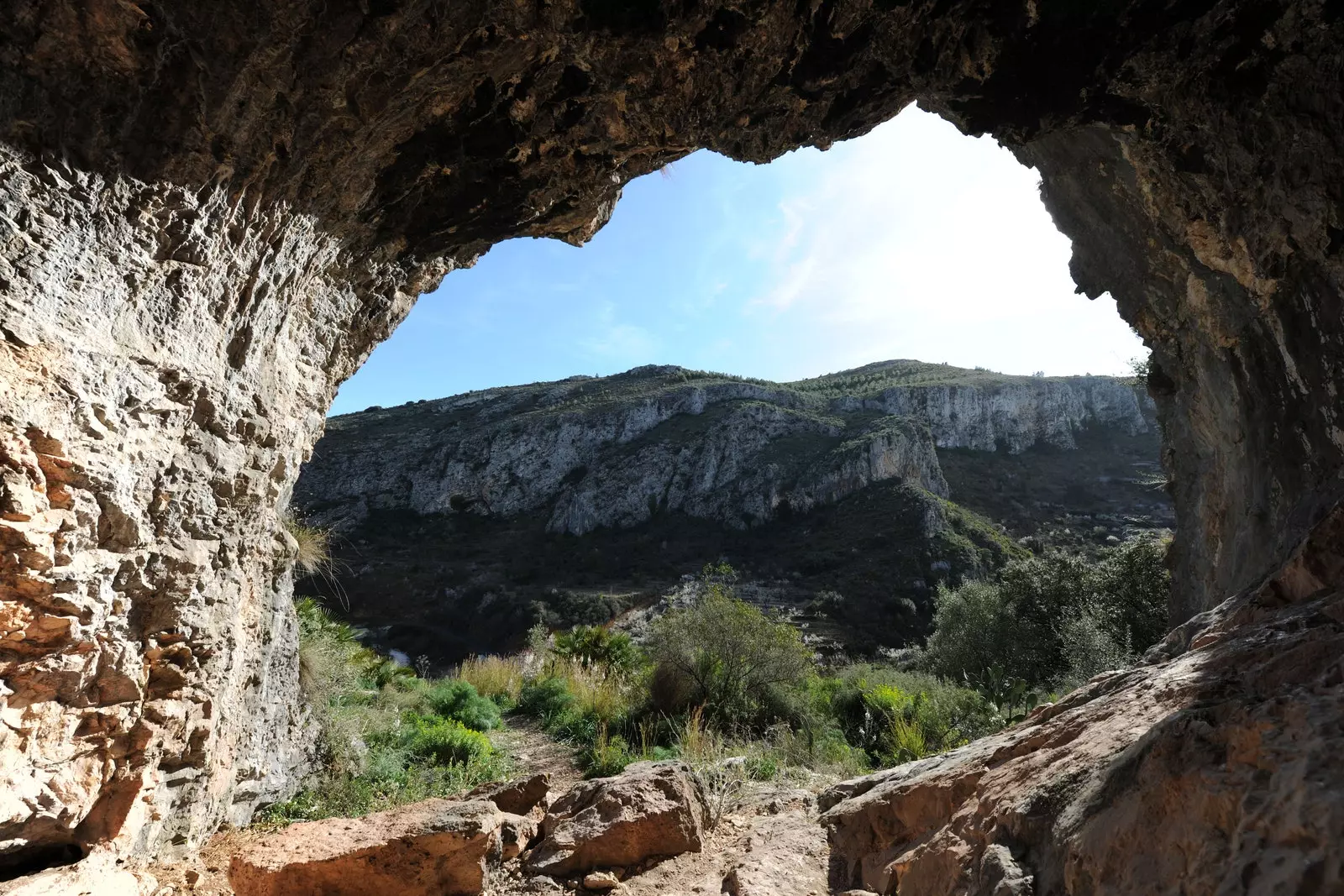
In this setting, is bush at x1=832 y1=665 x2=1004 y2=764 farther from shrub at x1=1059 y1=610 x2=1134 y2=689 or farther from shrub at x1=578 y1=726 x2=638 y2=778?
shrub at x1=578 y1=726 x2=638 y2=778

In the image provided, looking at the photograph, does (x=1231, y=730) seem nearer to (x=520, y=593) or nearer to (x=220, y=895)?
(x=220, y=895)

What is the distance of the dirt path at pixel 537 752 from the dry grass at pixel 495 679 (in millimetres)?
1820

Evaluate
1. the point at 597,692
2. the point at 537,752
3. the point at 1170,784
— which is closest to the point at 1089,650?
the point at 597,692

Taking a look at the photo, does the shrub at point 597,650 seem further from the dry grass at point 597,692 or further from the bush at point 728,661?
the bush at point 728,661

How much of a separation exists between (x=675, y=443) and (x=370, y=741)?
128ft

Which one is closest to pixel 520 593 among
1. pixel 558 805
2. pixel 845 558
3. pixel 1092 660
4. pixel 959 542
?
pixel 845 558

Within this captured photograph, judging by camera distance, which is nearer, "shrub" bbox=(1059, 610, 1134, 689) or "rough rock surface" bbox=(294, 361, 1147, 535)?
"shrub" bbox=(1059, 610, 1134, 689)

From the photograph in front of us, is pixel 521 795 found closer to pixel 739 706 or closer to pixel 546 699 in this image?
pixel 739 706

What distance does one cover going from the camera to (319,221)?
4.87 metres

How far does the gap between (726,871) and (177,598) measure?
3666 millimetres

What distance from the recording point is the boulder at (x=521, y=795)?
14.7ft

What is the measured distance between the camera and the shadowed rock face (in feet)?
10.4

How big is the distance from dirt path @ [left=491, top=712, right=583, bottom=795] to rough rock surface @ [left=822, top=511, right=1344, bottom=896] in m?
4.59

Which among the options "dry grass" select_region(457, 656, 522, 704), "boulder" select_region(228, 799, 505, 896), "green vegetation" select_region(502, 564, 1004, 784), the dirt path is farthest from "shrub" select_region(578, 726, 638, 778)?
"dry grass" select_region(457, 656, 522, 704)
